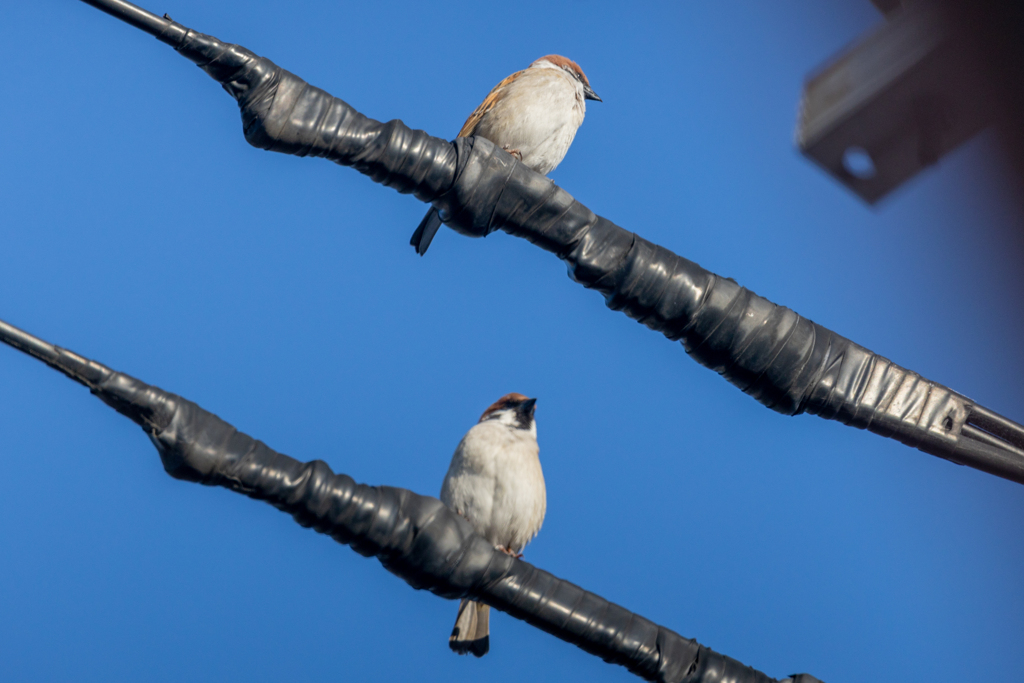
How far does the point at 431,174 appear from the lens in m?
2.67

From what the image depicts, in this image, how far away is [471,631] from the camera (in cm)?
407

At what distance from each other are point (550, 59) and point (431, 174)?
294 centimetres

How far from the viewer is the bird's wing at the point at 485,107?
194 inches

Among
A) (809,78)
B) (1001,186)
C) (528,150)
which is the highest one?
(528,150)

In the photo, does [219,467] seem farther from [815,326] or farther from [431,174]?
[815,326]

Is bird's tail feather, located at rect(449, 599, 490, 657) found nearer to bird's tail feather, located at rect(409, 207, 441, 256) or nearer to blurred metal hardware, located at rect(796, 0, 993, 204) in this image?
bird's tail feather, located at rect(409, 207, 441, 256)

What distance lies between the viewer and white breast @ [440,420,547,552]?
4.16m

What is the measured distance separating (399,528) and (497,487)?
1785 mm

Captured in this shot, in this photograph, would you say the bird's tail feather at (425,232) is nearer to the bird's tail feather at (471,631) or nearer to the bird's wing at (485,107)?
the bird's wing at (485,107)

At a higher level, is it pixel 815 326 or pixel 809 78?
pixel 815 326

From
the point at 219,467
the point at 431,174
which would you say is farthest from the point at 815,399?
the point at 219,467

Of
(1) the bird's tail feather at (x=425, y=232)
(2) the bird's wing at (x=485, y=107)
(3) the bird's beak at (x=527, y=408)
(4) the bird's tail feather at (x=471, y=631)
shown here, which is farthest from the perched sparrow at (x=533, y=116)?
(4) the bird's tail feather at (x=471, y=631)

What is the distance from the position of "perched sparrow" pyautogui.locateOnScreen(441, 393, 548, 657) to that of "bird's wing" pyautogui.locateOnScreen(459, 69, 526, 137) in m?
1.74

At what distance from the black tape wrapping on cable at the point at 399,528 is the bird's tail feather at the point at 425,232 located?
2.05 meters
